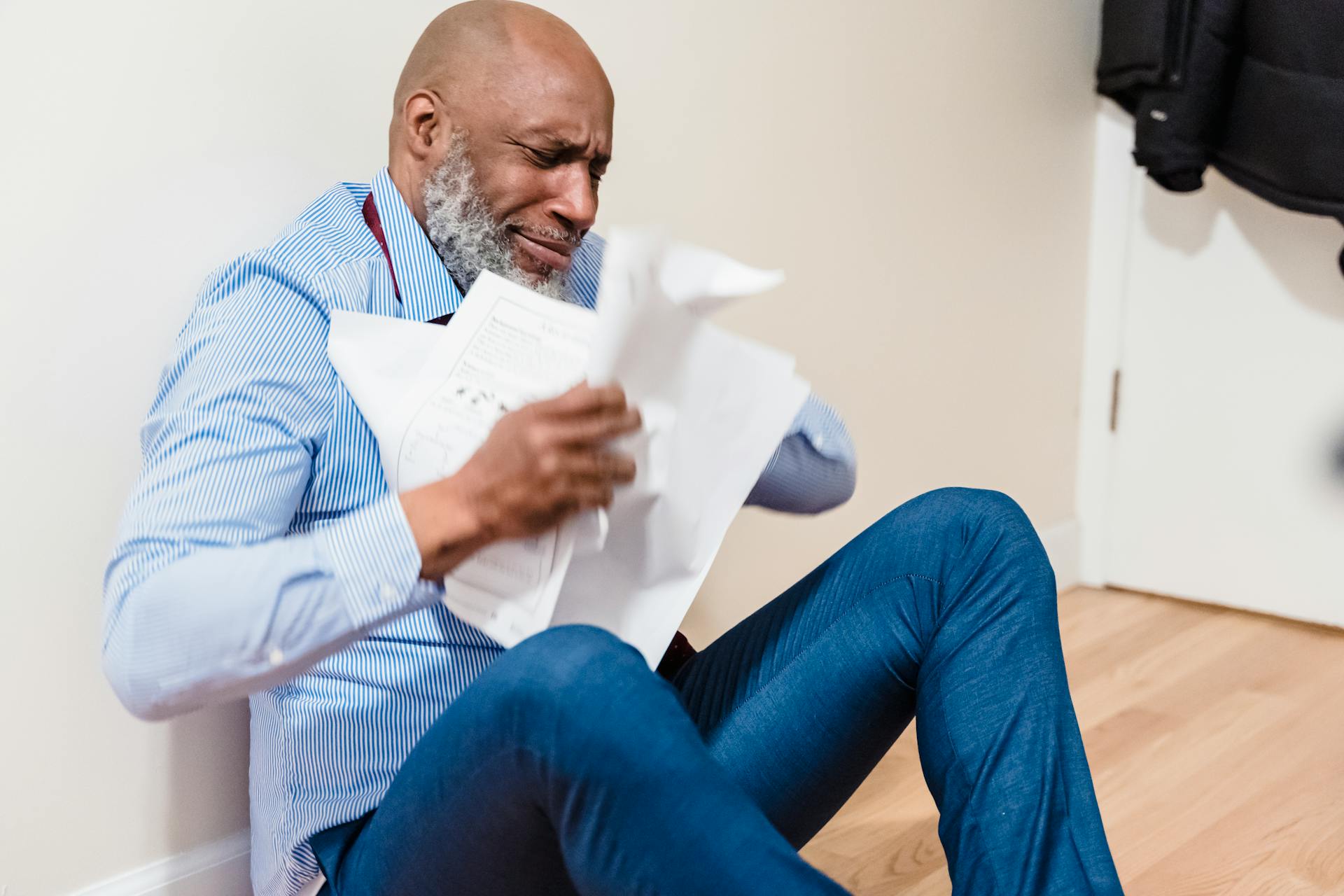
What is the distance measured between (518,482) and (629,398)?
0.34 ft

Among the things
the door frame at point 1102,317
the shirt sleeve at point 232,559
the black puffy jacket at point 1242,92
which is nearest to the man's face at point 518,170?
the shirt sleeve at point 232,559

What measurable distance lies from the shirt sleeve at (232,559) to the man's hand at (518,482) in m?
0.02

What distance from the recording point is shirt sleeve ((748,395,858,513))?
3.55 ft

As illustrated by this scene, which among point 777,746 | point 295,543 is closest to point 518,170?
point 295,543

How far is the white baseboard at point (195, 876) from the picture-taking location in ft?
3.61

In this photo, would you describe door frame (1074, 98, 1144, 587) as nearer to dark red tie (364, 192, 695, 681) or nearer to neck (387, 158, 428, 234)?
dark red tie (364, 192, 695, 681)

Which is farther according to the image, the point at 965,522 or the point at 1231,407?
the point at 1231,407

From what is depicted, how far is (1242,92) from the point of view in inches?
72.4

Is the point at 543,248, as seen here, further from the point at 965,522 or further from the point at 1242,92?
the point at 1242,92

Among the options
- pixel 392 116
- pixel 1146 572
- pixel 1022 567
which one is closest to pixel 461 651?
pixel 1022 567

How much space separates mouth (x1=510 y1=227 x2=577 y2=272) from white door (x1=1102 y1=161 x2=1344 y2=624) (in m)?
1.39

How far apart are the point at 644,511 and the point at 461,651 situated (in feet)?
0.62

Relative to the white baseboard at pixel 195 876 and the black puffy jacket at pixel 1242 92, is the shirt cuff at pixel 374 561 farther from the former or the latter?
the black puffy jacket at pixel 1242 92

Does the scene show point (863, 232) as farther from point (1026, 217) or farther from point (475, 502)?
point (475, 502)
